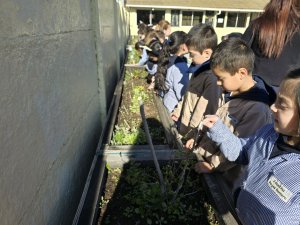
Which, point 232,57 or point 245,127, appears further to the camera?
point 232,57

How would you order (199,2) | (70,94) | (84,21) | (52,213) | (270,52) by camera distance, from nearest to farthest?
(52,213)
(70,94)
(270,52)
(84,21)
(199,2)

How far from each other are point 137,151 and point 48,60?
1.56 m

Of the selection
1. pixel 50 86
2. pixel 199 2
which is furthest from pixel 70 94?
pixel 199 2

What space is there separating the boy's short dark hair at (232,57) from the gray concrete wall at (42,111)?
122cm

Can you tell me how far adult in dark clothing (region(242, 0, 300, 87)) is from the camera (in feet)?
8.53

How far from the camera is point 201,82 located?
344 cm

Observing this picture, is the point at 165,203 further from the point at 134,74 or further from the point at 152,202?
the point at 134,74

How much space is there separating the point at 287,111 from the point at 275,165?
311 mm

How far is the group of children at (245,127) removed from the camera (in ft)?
4.81

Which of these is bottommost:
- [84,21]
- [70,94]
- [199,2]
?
[199,2]

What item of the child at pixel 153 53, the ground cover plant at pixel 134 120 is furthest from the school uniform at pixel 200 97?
the child at pixel 153 53

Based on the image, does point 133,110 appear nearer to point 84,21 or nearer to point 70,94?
point 84,21

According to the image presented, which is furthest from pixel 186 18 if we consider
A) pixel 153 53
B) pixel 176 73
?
pixel 176 73

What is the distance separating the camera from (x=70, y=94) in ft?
7.28
